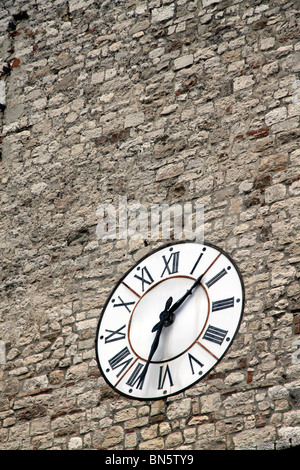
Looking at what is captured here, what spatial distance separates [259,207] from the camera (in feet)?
30.0

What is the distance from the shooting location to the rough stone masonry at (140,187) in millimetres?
8539

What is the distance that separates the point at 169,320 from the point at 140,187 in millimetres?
1382

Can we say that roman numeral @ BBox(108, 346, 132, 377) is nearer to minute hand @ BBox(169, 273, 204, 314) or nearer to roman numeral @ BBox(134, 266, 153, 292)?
minute hand @ BBox(169, 273, 204, 314)

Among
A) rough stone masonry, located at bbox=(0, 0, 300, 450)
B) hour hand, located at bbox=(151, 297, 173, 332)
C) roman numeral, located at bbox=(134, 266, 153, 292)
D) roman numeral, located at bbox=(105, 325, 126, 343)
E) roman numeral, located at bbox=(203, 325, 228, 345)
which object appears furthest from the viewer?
roman numeral, located at bbox=(134, 266, 153, 292)

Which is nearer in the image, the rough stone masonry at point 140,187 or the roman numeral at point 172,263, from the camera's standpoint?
the rough stone masonry at point 140,187

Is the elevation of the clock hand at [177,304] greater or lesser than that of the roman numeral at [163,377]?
greater

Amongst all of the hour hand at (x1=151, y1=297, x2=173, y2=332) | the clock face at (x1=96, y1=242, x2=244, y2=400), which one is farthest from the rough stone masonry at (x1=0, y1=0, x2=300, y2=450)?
the hour hand at (x1=151, y1=297, x2=173, y2=332)

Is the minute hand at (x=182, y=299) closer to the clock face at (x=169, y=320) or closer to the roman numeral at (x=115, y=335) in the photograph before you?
the clock face at (x=169, y=320)

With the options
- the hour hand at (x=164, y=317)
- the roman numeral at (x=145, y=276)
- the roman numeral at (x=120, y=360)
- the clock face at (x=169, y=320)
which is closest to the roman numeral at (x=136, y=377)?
the clock face at (x=169, y=320)

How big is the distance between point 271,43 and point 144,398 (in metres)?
3.23

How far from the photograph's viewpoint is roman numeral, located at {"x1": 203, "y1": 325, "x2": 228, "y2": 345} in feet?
28.6

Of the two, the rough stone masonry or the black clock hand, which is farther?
the black clock hand

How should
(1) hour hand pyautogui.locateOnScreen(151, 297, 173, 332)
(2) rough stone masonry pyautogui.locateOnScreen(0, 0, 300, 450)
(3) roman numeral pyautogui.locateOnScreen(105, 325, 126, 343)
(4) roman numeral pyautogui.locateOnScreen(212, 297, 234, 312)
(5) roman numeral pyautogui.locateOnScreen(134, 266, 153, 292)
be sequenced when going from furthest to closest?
(5) roman numeral pyautogui.locateOnScreen(134, 266, 153, 292) → (3) roman numeral pyautogui.locateOnScreen(105, 325, 126, 343) → (1) hour hand pyautogui.locateOnScreen(151, 297, 173, 332) → (4) roman numeral pyautogui.locateOnScreen(212, 297, 234, 312) → (2) rough stone masonry pyautogui.locateOnScreen(0, 0, 300, 450)

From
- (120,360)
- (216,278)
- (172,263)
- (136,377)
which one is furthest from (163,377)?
(172,263)
